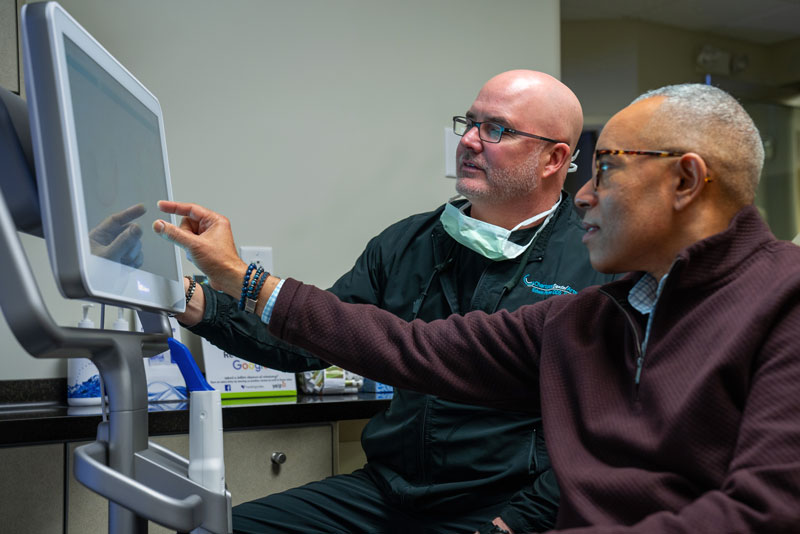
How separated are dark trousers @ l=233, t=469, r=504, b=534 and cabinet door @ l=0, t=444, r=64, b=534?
0.42 metres

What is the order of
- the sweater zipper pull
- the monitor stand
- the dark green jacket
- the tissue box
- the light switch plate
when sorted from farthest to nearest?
1. the light switch plate
2. the tissue box
3. the dark green jacket
4. the sweater zipper pull
5. the monitor stand

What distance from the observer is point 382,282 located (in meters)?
1.90

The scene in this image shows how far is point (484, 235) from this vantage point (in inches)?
70.9

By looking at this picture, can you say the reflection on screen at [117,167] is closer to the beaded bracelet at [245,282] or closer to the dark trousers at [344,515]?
the beaded bracelet at [245,282]

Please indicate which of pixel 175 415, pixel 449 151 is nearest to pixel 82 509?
pixel 175 415

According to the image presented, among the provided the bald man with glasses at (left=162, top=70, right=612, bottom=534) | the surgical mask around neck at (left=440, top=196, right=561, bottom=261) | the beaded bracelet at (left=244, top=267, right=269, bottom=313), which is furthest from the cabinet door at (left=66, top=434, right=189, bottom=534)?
the surgical mask around neck at (left=440, top=196, right=561, bottom=261)

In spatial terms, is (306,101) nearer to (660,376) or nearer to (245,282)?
(245,282)

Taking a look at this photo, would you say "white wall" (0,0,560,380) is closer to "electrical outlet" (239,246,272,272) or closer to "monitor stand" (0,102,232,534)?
"electrical outlet" (239,246,272,272)

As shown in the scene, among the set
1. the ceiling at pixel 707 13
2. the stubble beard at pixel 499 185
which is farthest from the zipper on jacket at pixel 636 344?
the ceiling at pixel 707 13

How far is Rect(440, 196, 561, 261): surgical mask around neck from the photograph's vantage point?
1.78 metres

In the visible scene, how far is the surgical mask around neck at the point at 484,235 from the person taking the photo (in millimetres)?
1776

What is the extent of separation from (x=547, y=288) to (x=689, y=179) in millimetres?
627

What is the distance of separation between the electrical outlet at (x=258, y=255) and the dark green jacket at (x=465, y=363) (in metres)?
0.55

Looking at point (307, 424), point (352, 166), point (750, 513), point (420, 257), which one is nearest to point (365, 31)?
point (352, 166)
